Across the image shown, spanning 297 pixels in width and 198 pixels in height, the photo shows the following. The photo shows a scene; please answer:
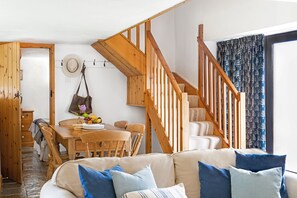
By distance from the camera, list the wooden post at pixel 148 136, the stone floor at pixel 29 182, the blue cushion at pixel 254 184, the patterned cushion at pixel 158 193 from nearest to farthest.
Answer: the patterned cushion at pixel 158 193
the blue cushion at pixel 254 184
the stone floor at pixel 29 182
the wooden post at pixel 148 136

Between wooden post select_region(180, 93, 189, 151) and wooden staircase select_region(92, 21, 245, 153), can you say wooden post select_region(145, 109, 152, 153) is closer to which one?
wooden staircase select_region(92, 21, 245, 153)

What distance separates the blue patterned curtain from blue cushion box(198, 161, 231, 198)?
2.47 meters

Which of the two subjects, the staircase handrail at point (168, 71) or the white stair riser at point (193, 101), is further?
the white stair riser at point (193, 101)

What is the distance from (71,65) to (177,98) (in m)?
2.35

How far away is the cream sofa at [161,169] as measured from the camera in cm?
246

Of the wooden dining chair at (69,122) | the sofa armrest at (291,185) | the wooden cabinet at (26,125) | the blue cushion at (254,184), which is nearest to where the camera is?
the blue cushion at (254,184)

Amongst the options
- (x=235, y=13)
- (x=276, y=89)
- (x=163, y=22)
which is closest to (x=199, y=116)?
(x=276, y=89)

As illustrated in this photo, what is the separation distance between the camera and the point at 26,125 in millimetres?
8633

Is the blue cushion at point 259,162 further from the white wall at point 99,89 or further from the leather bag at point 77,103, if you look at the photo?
the white wall at point 99,89

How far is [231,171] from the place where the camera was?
282 cm

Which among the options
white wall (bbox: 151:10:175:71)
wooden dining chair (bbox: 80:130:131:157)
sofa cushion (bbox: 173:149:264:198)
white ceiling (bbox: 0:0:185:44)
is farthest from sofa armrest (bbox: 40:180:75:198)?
white wall (bbox: 151:10:175:71)

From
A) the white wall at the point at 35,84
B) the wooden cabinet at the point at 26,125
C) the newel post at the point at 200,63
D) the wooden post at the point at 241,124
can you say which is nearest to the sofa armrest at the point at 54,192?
the wooden post at the point at 241,124

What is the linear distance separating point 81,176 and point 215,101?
145 inches

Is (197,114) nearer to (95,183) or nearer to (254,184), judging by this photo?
(254,184)
